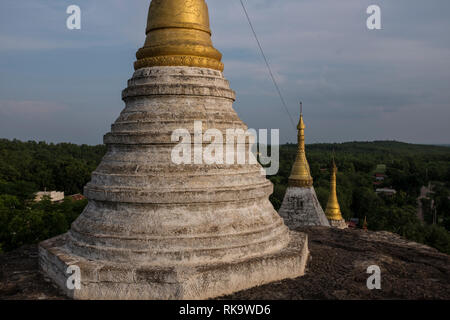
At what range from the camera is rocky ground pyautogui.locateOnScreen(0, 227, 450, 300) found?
7.70 metres

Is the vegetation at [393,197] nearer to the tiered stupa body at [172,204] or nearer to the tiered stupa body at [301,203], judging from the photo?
the tiered stupa body at [301,203]

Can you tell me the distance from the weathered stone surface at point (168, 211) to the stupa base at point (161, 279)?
0.02 m

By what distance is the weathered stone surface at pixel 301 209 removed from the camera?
54.6 feet

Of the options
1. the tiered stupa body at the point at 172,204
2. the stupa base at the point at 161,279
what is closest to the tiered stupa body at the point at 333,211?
the tiered stupa body at the point at 172,204

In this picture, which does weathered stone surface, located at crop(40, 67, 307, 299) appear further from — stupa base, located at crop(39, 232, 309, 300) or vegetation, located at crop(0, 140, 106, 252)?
vegetation, located at crop(0, 140, 106, 252)

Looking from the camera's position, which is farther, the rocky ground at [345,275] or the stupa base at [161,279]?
the rocky ground at [345,275]

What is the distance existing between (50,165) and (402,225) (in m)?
42.1

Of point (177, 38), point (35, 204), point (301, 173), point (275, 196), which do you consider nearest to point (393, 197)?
point (275, 196)

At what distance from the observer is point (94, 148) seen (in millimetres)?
89688

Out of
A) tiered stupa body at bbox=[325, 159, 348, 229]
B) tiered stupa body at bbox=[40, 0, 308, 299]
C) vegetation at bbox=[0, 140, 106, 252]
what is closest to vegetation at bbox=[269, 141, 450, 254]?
tiered stupa body at bbox=[325, 159, 348, 229]

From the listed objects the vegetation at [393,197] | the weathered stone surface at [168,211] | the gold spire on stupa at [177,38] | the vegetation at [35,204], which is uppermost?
the gold spire on stupa at [177,38]

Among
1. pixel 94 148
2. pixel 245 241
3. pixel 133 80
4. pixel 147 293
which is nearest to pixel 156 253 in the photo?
pixel 147 293

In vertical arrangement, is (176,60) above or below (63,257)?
above
